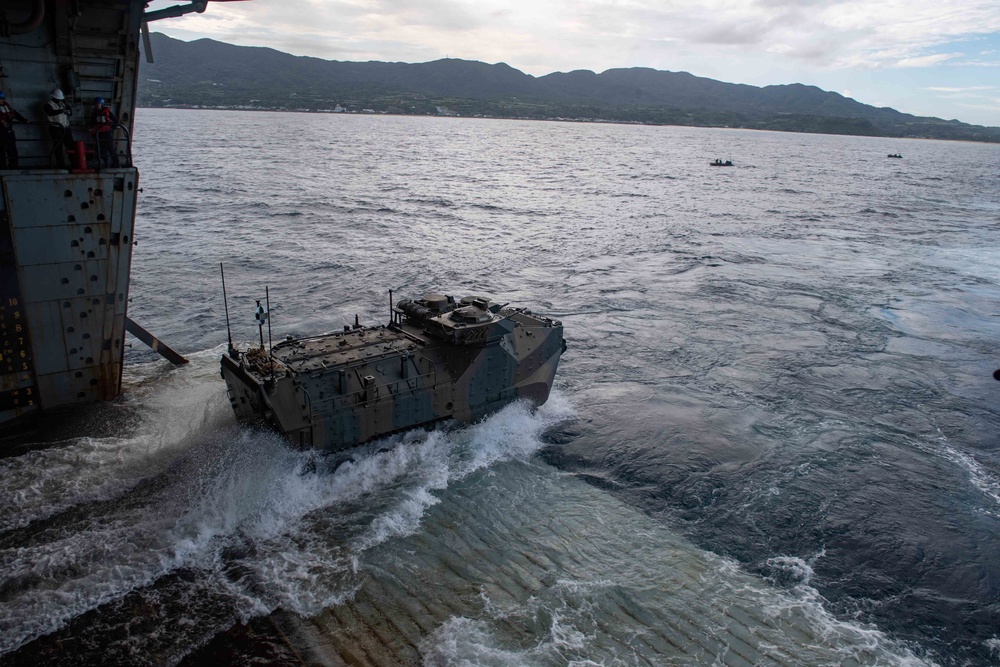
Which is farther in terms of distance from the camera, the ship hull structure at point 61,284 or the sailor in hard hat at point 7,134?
the ship hull structure at point 61,284

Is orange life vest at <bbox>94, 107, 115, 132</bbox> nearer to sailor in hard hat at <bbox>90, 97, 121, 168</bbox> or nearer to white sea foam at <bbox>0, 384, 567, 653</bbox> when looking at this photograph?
sailor in hard hat at <bbox>90, 97, 121, 168</bbox>

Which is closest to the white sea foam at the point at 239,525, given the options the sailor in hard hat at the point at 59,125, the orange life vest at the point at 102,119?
the sailor in hard hat at the point at 59,125

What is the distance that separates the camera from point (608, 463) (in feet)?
62.6

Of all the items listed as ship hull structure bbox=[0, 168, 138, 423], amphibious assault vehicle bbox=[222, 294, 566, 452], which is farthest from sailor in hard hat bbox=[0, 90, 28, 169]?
amphibious assault vehicle bbox=[222, 294, 566, 452]

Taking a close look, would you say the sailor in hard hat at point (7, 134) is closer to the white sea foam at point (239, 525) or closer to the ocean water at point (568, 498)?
the ocean water at point (568, 498)

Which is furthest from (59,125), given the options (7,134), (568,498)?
(568,498)

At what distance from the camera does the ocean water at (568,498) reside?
→ 12.4 meters

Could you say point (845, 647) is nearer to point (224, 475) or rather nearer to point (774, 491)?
point (774, 491)

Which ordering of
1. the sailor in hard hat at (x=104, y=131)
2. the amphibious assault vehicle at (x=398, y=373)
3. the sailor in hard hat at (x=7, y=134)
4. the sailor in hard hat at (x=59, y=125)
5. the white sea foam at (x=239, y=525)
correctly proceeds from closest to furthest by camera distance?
1. the white sea foam at (x=239, y=525)
2. the amphibious assault vehicle at (x=398, y=373)
3. the sailor in hard hat at (x=7, y=134)
4. the sailor in hard hat at (x=59, y=125)
5. the sailor in hard hat at (x=104, y=131)

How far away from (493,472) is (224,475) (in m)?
6.51

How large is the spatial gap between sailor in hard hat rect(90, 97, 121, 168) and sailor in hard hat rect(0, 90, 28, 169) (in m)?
1.68

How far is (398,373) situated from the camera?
1764 cm

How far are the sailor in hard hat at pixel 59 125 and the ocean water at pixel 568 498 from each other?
7.00 metres

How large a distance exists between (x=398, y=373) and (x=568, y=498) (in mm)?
5306
